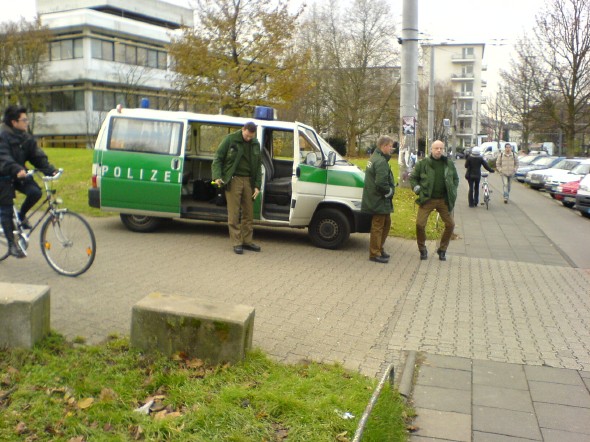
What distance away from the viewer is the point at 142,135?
Answer: 1044 centimetres

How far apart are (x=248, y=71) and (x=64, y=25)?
40.7m

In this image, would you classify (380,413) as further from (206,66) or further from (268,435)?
(206,66)

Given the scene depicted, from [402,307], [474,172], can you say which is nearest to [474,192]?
[474,172]

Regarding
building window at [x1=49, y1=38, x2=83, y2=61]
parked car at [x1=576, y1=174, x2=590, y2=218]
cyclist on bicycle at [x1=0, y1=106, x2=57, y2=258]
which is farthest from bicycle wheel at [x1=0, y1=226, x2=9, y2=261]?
building window at [x1=49, y1=38, x2=83, y2=61]

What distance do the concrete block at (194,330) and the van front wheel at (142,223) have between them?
20.0 ft

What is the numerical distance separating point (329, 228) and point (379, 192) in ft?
4.16

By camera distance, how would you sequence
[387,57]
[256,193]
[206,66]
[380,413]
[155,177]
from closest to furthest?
[380,413], [256,193], [155,177], [206,66], [387,57]

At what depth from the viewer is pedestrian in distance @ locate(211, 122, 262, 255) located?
9297 mm

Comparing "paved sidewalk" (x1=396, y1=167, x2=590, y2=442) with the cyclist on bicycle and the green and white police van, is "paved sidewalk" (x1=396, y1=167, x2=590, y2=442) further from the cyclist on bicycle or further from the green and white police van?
the cyclist on bicycle

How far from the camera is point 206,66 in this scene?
20469 mm

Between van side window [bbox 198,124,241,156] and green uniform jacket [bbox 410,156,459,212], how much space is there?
3161 millimetres

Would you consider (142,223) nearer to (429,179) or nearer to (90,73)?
(429,179)

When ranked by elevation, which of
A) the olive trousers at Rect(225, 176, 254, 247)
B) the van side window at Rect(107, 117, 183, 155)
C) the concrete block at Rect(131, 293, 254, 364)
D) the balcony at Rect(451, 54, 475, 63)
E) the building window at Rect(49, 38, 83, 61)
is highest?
the balcony at Rect(451, 54, 475, 63)

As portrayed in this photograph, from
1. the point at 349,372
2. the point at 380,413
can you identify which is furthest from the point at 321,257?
the point at 380,413
